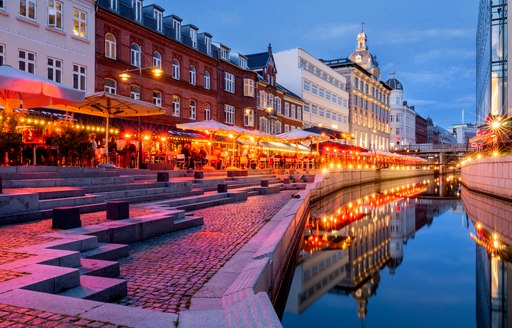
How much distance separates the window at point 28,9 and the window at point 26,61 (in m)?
1.93

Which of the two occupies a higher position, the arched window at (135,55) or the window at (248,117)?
the arched window at (135,55)

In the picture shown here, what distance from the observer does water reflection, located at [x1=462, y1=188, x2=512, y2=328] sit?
6.90m

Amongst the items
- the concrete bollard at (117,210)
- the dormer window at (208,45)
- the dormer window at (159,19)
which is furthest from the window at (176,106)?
the concrete bollard at (117,210)

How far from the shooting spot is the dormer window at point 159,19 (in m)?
30.8

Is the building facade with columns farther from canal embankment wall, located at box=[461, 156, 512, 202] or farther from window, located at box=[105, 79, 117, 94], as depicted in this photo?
window, located at box=[105, 79, 117, 94]

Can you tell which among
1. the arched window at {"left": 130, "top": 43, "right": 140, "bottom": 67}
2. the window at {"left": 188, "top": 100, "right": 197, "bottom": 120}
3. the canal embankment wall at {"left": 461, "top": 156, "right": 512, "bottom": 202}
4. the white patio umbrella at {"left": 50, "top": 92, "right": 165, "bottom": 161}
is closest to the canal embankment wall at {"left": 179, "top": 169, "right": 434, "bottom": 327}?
the white patio umbrella at {"left": 50, "top": 92, "right": 165, "bottom": 161}

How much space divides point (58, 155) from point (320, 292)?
10.1 metres

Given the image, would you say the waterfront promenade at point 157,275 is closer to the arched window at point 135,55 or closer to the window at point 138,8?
the arched window at point 135,55

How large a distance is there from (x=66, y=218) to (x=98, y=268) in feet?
7.97

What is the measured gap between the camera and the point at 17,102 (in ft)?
46.2

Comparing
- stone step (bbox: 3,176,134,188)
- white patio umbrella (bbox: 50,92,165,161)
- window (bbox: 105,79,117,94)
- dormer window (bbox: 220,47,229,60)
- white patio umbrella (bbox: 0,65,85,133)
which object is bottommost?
stone step (bbox: 3,176,134,188)

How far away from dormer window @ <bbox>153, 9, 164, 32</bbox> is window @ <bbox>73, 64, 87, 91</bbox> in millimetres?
8006

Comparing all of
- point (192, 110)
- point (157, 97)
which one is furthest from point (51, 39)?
point (192, 110)

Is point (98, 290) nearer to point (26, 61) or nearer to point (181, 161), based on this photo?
point (181, 161)
